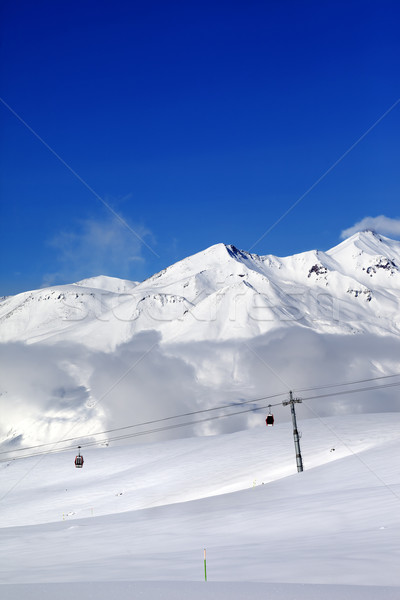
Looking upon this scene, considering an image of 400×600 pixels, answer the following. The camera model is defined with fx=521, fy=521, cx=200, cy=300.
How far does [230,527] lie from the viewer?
19.5 m

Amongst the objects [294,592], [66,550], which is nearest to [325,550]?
[294,592]

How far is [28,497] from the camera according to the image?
4919 cm

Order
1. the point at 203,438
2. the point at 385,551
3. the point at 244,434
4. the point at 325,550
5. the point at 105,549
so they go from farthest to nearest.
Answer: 1. the point at 203,438
2. the point at 244,434
3. the point at 105,549
4. the point at 325,550
5. the point at 385,551

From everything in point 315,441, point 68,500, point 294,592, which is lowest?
point 294,592

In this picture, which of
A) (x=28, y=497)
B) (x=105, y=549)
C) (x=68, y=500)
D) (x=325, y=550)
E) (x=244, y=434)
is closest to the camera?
(x=325, y=550)

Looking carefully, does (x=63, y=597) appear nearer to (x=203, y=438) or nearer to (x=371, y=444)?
(x=371, y=444)

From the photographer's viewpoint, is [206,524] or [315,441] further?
[315,441]

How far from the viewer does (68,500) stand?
4459 cm

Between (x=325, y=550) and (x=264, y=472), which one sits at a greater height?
(x=264, y=472)

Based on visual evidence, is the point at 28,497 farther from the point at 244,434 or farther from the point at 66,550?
the point at 66,550

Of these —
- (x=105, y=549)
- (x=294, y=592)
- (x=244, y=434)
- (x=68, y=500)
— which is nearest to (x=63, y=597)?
(x=294, y=592)

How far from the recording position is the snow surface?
9.66m

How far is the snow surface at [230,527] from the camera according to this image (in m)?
9.66

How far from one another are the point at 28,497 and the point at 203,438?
20.8 m
